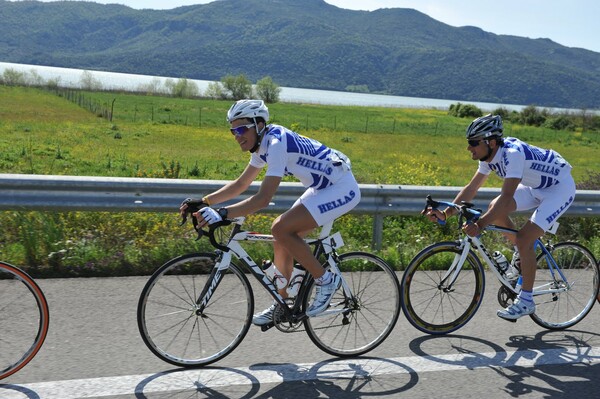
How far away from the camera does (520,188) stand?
5.58 m

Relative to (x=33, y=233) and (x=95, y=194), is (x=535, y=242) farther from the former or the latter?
(x=33, y=233)

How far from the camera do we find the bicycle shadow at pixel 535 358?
13.9 ft

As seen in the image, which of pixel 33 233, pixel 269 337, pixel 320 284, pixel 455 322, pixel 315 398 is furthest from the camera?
pixel 33 233

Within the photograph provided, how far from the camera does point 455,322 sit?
17.4 feet

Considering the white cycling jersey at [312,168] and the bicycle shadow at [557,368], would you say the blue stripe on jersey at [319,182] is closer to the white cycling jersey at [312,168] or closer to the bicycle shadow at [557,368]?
the white cycling jersey at [312,168]

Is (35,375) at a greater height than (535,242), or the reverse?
(535,242)

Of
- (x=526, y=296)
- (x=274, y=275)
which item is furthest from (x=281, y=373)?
(x=526, y=296)

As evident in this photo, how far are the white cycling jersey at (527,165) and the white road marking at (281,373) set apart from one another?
1380 mm

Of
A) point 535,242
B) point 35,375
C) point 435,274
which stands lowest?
point 35,375

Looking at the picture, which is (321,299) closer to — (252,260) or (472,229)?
(252,260)

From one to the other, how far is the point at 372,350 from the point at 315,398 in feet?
3.43

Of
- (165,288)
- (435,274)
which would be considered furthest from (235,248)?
(435,274)

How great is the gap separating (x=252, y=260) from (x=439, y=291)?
5.88 feet

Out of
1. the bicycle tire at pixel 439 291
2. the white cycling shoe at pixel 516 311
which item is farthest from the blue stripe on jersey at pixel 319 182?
the white cycling shoe at pixel 516 311
